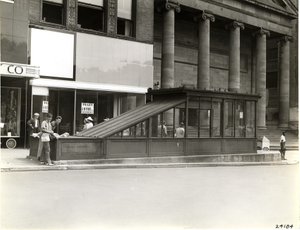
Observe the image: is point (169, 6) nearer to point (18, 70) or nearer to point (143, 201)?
point (18, 70)

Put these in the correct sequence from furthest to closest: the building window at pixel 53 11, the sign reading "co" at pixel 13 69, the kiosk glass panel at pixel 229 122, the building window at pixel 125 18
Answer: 1. the building window at pixel 125 18
2. the building window at pixel 53 11
3. the sign reading "co" at pixel 13 69
4. the kiosk glass panel at pixel 229 122

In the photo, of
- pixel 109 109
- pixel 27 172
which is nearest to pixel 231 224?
pixel 27 172

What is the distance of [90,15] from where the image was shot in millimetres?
26922

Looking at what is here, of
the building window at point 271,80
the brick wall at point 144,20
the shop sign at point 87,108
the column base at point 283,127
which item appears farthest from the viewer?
the building window at point 271,80

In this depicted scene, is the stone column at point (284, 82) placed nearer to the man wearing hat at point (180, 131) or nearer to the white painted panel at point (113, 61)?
the white painted panel at point (113, 61)

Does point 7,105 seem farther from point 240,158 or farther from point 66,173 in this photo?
point 240,158

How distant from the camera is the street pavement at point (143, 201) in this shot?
21.9 feet

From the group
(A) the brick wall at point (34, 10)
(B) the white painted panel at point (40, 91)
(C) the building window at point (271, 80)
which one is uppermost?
(A) the brick wall at point (34, 10)

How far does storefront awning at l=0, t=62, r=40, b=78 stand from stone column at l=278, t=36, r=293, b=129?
2877 cm

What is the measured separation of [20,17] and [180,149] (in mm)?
11963

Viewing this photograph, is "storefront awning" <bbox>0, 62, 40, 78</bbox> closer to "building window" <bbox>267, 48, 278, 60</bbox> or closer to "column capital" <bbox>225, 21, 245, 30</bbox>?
"column capital" <bbox>225, 21, 245, 30</bbox>

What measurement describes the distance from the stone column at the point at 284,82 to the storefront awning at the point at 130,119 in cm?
2640

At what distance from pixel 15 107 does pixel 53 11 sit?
6746mm

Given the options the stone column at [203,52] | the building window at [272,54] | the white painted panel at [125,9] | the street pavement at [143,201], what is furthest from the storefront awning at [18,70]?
the building window at [272,54]
